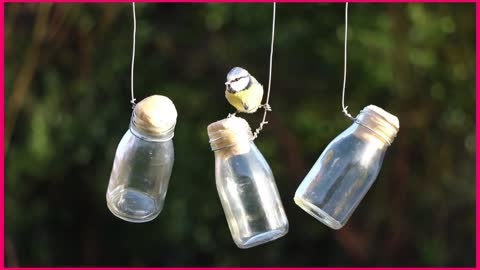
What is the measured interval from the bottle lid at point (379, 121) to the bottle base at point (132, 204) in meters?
0.31

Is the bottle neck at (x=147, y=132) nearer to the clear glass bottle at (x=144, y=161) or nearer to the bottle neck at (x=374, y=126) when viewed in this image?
the clear glass bottle at (x=144, y=161)

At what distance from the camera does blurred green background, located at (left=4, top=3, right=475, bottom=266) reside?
104 inches

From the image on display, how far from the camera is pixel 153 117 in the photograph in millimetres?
1070

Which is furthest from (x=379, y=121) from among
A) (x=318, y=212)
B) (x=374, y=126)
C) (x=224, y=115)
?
(x=224, y=115)

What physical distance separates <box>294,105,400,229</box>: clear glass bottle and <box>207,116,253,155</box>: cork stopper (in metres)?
0.11

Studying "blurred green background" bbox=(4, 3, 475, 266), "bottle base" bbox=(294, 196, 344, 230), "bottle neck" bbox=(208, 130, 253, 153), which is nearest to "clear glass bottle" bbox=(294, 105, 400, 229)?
"bottle base" bbox=(294, 196, 344, 230)

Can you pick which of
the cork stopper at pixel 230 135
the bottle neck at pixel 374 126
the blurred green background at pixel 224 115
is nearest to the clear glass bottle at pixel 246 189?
the cork stopper at pixel 230 135

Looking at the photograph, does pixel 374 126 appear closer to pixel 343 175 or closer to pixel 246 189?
pixel 343 175

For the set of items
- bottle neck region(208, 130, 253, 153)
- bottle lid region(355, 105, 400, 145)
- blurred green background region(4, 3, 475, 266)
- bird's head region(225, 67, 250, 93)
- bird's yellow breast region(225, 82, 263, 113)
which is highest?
bird's head region(225, 67, 250, 93)

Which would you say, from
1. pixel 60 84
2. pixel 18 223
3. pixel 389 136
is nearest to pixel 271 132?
pixel 60 84

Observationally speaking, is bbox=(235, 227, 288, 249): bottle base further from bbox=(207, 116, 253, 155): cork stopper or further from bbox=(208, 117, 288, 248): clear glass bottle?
bbox=(207, 116, 253, 155): cork stopper

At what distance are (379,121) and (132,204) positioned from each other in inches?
13.9

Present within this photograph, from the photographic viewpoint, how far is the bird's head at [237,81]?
1106mm

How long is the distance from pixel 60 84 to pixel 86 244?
0.61 m
